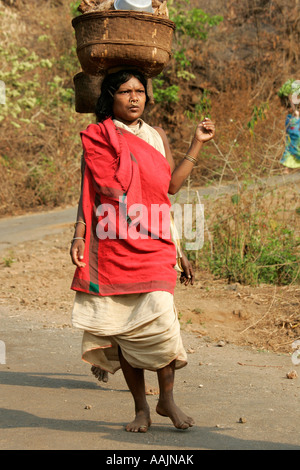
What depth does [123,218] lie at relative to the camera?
12.1 feet

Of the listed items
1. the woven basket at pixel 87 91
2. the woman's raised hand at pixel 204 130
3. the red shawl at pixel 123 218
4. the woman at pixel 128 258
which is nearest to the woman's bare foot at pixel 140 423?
the woman at pixel 128 258

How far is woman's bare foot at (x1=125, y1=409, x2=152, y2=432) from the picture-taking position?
357 centimetres

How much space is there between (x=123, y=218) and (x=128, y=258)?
0.21 meters

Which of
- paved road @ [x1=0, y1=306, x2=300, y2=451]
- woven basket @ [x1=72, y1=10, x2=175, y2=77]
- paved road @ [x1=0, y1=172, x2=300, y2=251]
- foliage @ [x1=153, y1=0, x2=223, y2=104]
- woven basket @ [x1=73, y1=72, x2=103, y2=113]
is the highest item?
foliage @ [x1=153, y1=0, x2=223, y2=104]

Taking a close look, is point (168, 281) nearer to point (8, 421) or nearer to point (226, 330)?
point (8, 421)

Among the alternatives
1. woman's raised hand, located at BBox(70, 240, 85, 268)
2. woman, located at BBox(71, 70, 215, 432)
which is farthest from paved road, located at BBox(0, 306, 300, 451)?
woman's raised hand, located at BBox(70, 240, 85, 268)

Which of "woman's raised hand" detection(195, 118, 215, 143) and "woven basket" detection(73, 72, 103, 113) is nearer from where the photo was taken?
"woman's raised hand" detection(195, 118, 215, 143)

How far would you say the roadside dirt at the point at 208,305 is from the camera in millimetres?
5840

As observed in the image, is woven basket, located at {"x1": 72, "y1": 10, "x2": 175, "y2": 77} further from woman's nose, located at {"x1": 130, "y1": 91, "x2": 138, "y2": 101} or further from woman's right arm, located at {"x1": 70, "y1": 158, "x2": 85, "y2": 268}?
woman's right arm, located at {"x1": 70, "y1": 158, "x2": 85, "y2": 268}

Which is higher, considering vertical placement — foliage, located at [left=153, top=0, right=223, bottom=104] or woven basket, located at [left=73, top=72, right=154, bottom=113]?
foliage, located at [left=153, top=0, right=223, bottom=104]

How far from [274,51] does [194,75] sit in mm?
2331

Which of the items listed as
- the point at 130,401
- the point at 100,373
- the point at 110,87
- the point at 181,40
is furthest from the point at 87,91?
the point at 181,40

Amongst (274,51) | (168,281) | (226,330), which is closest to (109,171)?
(168,281)

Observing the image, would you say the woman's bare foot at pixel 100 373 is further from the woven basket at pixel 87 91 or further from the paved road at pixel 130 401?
the woven basket at pixel 87 91
